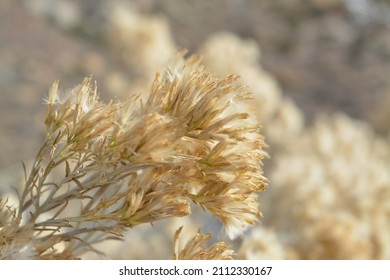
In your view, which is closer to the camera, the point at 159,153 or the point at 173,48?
the point at 159,153

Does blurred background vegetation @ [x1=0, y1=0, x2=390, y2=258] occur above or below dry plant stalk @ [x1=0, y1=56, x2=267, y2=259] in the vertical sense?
above

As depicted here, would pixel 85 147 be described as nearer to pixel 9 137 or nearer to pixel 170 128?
pixel 170 128

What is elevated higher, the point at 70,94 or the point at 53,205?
the point at 70,94

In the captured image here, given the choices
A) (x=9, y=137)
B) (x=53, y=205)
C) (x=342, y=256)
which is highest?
(x=9, y=137)

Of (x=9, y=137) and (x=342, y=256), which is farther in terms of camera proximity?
(x=9, y=137)

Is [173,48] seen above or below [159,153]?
above

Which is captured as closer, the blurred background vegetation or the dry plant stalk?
the dry plant stalk

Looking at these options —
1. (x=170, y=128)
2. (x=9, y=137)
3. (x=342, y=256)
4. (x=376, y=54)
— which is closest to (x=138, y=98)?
(x=170, y=128)

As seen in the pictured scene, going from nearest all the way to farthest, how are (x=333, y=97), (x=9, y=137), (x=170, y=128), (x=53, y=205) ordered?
(x=170, y=128)
(x=53, y=205)
(x=9, y=137)
(x=333, y=97)
